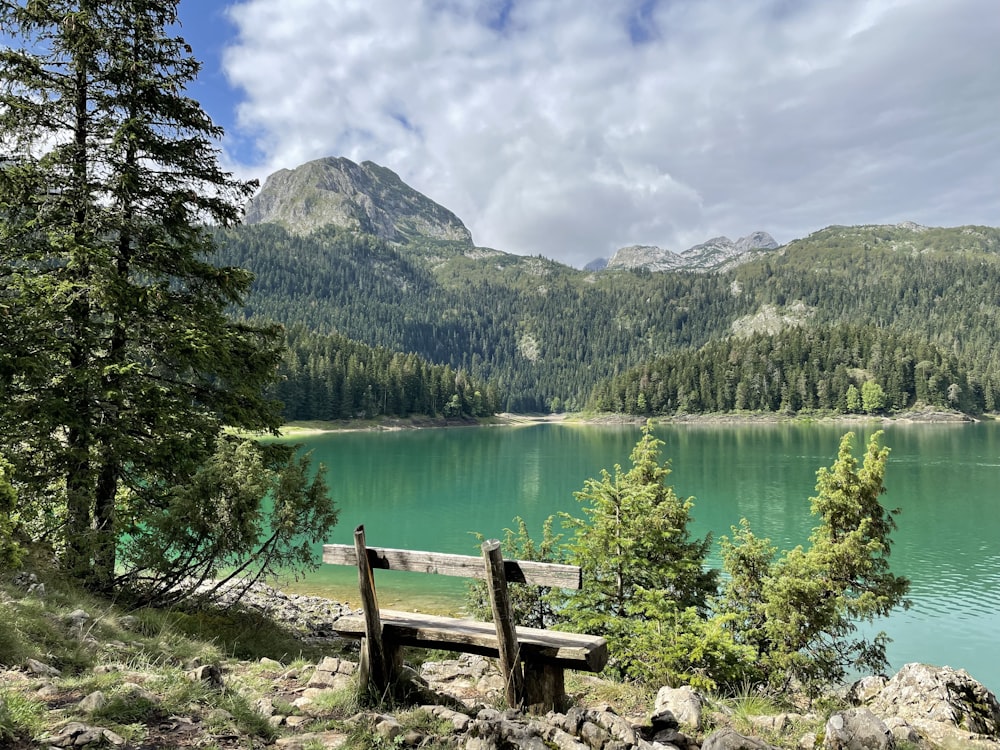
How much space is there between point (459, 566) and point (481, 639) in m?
1.14

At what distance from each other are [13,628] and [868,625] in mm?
23132

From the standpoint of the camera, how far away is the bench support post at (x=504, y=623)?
6914mm

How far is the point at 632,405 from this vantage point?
17688 centimetres

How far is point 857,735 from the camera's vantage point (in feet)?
21.7

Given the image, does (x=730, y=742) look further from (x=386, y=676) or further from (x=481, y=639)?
(x=386, y=676)

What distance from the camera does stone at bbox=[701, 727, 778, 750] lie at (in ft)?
19.5

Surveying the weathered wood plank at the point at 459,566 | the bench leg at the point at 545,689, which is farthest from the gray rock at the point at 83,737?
the bench leg at the point at 545,689

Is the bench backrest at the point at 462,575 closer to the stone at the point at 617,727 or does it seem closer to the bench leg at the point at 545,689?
the bench leg at the point at 545,689

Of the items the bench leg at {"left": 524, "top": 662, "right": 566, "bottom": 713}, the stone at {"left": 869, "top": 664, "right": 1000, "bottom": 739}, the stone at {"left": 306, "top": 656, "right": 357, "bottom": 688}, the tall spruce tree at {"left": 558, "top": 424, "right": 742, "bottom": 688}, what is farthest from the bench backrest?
the stone at {"left": 869, "top": 664, "right": 1000, "bottom": 739}

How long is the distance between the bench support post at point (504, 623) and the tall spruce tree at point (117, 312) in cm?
624

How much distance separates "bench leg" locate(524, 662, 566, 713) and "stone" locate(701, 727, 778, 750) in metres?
1.94

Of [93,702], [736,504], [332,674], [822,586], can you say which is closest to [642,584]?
[822,586]

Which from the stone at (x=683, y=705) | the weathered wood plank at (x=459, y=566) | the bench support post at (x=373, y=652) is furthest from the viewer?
the bench support post at (x=373, y=652)

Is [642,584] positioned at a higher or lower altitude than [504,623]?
lower
